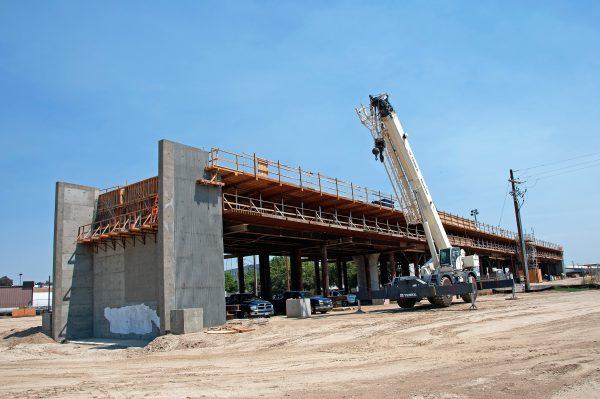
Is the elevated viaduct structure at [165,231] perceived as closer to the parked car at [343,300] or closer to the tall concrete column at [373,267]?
the parked car at [343,300]

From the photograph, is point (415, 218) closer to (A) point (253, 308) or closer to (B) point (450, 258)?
(B) point (450, 258)

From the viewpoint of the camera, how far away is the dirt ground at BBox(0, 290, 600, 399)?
8.88 m

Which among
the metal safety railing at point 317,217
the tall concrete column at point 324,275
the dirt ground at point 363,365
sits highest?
the metal safety railing at point 317,217

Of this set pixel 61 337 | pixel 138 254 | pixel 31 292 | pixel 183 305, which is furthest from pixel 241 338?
pixel 31 292

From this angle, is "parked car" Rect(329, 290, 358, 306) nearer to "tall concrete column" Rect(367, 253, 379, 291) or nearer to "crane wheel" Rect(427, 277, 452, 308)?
"tall concrete column" Rect(367, 253, 379, 291)

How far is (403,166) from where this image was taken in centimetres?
2844

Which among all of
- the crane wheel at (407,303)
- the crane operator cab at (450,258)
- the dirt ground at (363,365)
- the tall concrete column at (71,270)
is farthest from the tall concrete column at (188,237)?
the crane operator cab at (450,258)

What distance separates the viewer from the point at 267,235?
35.2m

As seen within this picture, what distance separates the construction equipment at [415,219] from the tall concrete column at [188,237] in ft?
30.4

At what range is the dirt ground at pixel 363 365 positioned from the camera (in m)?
8.88

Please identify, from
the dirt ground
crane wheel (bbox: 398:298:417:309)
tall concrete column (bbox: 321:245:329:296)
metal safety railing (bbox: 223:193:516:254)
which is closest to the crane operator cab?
crane wheel (bbox: 398:298:417:309)

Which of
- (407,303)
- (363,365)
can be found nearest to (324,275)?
(407,303)

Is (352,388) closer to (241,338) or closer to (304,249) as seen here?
(241,338)

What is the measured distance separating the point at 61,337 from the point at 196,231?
1051 centimetres
